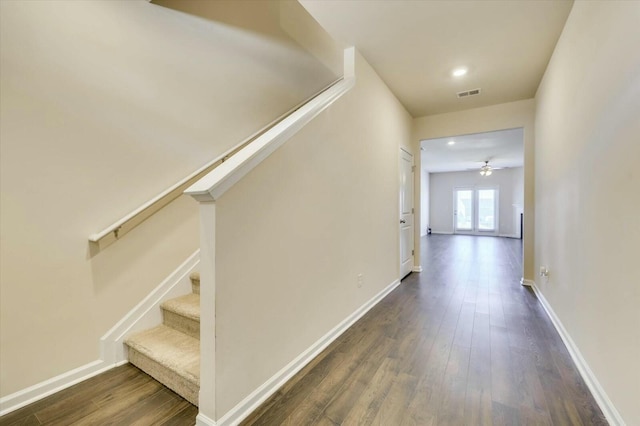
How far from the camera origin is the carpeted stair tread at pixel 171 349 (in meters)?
1.62

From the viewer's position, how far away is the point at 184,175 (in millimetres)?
2371

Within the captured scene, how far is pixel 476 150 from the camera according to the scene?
24.7ft

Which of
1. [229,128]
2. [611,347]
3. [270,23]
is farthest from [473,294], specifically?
[270,23]

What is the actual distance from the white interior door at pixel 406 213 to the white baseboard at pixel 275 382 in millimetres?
1911

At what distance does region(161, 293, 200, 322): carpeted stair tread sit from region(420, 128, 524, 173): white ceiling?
4.66 metres

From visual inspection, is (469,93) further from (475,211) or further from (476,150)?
(475,211)

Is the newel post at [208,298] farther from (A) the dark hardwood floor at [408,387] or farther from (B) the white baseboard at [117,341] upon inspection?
(B) the white baseboard at [117,341]

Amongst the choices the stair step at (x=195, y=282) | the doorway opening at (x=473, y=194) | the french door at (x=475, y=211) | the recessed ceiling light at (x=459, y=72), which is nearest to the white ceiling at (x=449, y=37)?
the recessed ceiling light at (x=459, y=72)

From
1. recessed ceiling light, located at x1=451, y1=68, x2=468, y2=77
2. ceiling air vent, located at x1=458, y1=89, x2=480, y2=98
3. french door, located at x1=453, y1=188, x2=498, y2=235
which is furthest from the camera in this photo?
french door, located at x1=453, y1=188, x2=498, y2=235

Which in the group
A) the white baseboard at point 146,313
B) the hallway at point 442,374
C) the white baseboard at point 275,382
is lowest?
the hallway at point 442,374

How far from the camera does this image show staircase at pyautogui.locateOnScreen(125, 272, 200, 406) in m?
1.61

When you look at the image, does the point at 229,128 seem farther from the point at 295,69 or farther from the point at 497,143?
the point at 497,143

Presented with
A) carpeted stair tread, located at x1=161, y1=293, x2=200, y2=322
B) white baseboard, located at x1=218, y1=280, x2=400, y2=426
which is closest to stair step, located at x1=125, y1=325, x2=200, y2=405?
carpeted stair tread, located at x1=161, y1=293, x2=200, y2=322

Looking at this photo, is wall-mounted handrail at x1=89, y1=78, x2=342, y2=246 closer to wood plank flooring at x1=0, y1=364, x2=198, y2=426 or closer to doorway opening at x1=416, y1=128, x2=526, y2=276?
wood plank flooring at x1=0, y1=364, x2=198, y2=426
